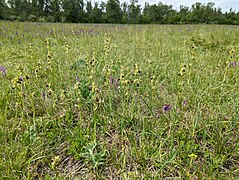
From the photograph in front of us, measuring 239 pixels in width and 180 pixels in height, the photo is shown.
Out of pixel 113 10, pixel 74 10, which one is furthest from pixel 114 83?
pixel 113 10

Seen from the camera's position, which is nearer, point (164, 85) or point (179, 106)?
point (179, 106)

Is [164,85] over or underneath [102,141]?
over

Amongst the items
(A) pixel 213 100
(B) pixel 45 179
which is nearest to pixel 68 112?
(B) pixel 45 179

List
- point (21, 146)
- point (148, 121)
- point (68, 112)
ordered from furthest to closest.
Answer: point (68, 112)
point (148, 121)
point (21, 146)

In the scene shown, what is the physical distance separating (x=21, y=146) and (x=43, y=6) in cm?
5395

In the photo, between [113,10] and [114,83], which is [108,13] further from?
[114,83]

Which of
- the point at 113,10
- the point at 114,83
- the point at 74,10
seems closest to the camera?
the point at 114,83

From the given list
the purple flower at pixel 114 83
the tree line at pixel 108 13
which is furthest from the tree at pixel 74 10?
the purple flower at pixel 114 83

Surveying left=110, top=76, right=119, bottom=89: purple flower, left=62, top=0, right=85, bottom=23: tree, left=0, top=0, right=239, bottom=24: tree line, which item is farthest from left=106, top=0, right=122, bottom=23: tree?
left=110, top=76, right=119, bottom=89: purple flower

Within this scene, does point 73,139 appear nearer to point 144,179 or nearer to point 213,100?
point 144,179

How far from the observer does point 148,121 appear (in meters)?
1.57

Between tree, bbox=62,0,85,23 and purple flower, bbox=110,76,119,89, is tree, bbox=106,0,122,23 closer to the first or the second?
tree, bbox=62,0,85,23

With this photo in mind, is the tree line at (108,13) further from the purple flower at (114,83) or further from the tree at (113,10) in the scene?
the purple flower at (114,83)

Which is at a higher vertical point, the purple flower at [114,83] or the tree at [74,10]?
the tree at [74,10]
